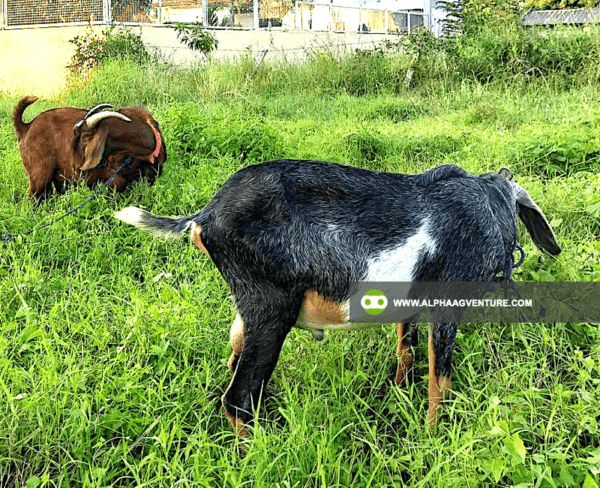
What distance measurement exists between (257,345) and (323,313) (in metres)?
0.26

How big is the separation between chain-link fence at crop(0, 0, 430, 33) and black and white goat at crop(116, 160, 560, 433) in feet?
37.8

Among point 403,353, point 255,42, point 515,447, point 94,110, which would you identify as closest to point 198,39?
point 255,42

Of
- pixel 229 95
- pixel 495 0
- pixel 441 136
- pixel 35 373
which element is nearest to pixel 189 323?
pixel 35 373


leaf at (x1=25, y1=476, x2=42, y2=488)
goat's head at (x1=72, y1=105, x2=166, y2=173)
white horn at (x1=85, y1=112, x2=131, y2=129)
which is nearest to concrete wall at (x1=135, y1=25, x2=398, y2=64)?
goat's head at (x1=72, y1=105, x2=166, y2=173)

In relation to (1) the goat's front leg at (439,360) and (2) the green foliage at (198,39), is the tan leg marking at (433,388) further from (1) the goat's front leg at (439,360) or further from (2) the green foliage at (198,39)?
(2) the green foliage at (198,39)

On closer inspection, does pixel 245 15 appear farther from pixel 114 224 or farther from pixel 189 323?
pixel 189 323

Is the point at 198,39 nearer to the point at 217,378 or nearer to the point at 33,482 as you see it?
the point at 217,378

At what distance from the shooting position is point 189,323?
2873mm

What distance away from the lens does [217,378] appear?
8.36ft

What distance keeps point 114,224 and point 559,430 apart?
124 inches

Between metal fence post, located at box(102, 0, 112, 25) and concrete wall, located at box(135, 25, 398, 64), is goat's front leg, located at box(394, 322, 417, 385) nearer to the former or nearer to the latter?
concrete wall, located at box(135, 25, 398, 64)

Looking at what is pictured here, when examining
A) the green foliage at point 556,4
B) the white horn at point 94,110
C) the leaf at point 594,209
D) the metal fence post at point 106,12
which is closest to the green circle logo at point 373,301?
the leaf at point 594,209

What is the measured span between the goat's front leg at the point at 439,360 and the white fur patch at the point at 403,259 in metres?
0.25

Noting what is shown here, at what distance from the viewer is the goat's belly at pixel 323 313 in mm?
2078
